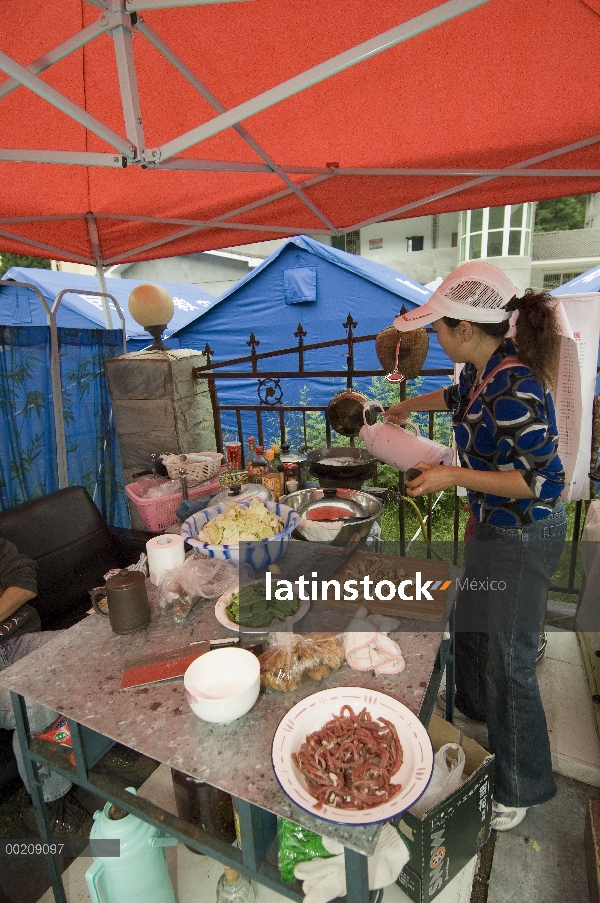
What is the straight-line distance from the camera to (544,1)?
2.03 m

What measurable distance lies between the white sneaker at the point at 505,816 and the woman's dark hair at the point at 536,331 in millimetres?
2061

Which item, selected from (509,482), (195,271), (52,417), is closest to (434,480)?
(509,482)

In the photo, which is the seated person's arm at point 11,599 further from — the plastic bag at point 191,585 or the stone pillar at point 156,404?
the stone pillar at point 156,404

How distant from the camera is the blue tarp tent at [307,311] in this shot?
361 inches

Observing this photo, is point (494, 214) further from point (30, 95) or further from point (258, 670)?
point (258, 670)

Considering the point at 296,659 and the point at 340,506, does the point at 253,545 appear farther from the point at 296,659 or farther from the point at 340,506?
the point at 340,506

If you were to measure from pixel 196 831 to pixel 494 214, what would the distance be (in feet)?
82.2

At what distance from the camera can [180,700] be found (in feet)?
5.19

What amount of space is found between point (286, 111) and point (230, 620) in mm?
2983

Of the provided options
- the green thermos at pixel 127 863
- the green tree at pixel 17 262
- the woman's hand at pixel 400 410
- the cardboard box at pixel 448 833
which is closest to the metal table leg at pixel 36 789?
the green thermos at pixel 127 863

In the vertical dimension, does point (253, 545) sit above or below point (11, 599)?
above

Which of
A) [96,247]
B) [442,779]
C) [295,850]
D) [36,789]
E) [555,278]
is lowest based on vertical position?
[442,779]

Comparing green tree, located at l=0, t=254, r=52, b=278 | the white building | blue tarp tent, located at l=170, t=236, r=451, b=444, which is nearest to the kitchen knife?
blue tarp tent, located at l=170, t=236, r=451, b=444

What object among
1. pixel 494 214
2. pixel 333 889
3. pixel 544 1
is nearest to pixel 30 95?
pixel 544 1
